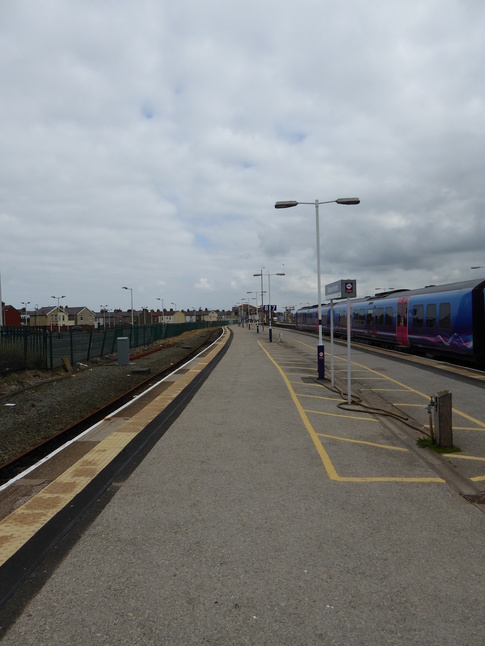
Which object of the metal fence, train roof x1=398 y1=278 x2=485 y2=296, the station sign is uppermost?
train roof x1=398 y1=278 x2=485 y2=296

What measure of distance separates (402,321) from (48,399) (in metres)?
19.1

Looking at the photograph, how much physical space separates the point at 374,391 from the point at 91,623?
11051 mm

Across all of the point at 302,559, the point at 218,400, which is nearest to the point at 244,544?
the point at 302,559

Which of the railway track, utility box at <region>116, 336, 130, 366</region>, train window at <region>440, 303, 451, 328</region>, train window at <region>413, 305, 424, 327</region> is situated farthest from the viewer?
train window at <region>413, 305, 424, 327</region>

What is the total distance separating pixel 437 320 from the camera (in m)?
19.5

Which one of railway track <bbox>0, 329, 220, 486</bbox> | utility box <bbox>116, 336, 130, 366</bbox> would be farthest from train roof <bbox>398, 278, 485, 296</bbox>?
utility box <bbox>116, 336, 130, 366</bbox>

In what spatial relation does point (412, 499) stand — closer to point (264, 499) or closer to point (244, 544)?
point (264, 499)

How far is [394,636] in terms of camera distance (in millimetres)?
2943

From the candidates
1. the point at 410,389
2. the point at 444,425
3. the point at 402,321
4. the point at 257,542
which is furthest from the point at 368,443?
the point at 402,321

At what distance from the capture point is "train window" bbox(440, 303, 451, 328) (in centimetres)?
1828

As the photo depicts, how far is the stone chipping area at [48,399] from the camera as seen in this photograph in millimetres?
8779

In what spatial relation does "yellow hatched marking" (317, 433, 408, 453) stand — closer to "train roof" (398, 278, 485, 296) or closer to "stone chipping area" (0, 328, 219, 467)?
"stone chipping area" (0, 328, 219, 467)

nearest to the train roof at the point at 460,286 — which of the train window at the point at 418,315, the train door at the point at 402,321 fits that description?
the train window at the point at 418,315

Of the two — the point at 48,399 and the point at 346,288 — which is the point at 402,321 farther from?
the point at 48,399
